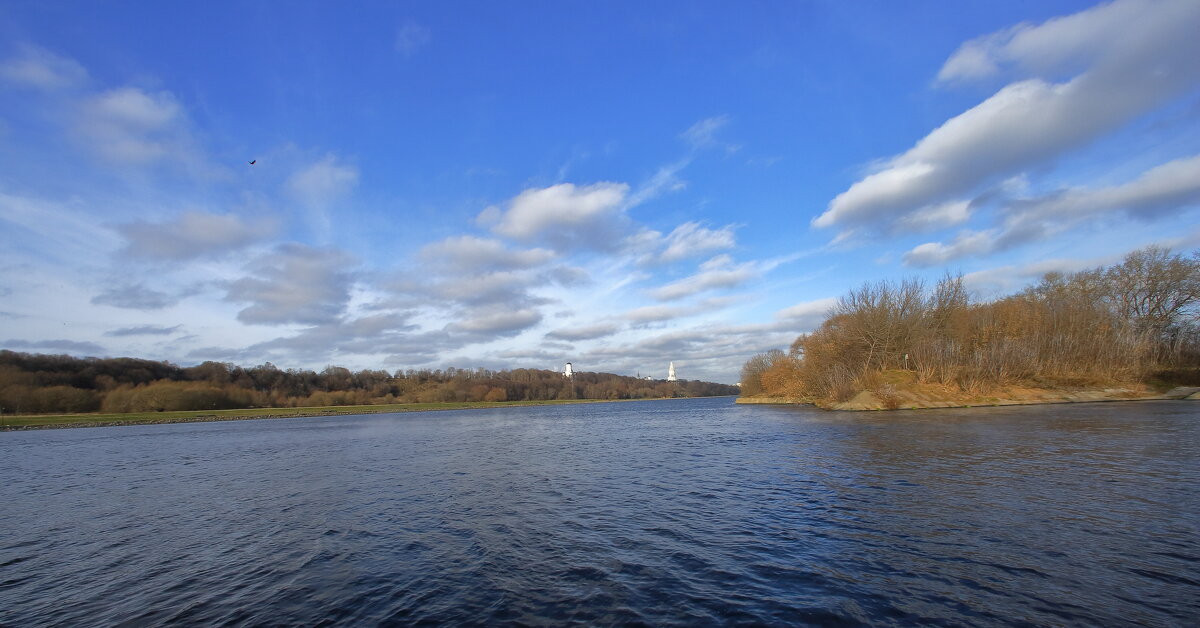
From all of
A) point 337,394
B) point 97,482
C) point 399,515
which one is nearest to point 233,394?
point 337,394

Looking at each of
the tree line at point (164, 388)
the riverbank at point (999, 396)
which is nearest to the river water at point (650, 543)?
the riverbank at point (999, 396)

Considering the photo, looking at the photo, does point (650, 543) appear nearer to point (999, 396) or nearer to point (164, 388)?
point (999, 396)

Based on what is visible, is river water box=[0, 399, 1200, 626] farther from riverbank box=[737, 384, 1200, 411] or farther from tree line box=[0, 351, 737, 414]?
tree line box=[0, 351, 737, 414]

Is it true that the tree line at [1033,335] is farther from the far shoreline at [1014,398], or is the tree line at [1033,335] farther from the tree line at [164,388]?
the tree line at [164,388]

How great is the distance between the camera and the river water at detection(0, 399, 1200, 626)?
324 inches

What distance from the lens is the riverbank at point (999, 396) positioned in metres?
57.6

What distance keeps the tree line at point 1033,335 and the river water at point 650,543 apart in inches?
1589

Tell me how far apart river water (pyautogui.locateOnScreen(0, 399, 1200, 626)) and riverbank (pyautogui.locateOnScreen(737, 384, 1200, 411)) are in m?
35.3

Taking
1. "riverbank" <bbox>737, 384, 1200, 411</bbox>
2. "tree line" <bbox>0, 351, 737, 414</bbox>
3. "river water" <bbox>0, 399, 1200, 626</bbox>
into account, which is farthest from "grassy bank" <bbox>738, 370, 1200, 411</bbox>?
"tree line" <bbox>0, 351, 737, 414</bbox>

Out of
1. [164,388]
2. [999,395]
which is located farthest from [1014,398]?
[164,388]

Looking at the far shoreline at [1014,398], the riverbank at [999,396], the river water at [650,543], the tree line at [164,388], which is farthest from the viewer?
the tree line at [164,388]

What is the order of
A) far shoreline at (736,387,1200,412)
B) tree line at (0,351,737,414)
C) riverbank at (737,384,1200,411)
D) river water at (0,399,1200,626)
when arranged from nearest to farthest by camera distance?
river water at (0,399,1200,626), far shoreline at (736,387,1200,412), riverbank at (737,384,1200,411), tree line at (0,351,737,414)

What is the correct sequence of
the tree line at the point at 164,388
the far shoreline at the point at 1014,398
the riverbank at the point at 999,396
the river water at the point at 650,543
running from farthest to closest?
the tree line at the point at 164,388, the riverbank at the point at 999,396, the far shoreline at the point at 1014,398, the river water at the point at 650,543

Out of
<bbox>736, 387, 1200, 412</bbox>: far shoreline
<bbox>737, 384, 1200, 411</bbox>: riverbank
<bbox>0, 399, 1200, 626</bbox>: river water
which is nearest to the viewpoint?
<bbox>0, 399, 1200, 626</bbox>: river water
